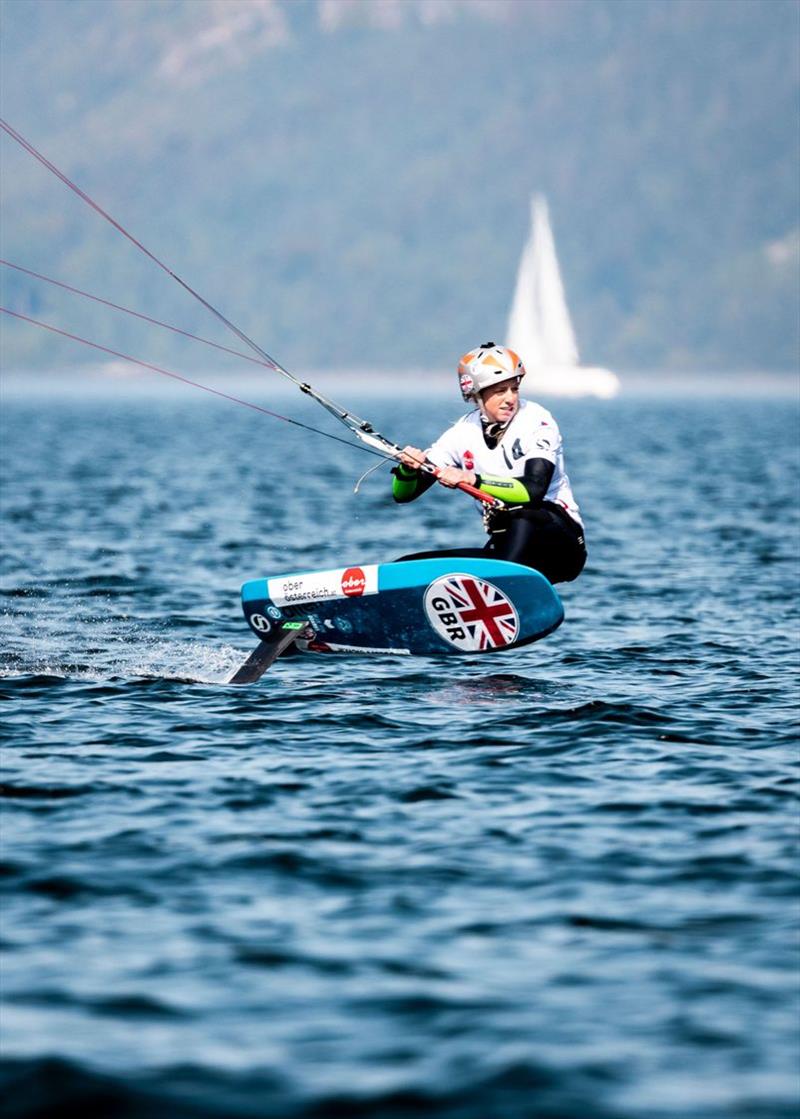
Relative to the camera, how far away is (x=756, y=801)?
9.31 meters

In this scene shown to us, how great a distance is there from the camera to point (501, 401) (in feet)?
42.4

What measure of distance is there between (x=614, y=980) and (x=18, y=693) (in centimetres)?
678

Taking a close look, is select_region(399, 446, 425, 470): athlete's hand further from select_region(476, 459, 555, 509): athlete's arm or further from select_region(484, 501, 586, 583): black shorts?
select_region(484, 501, 586, 583): black shorts

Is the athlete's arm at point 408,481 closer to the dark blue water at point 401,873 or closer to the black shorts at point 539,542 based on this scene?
the black shorts at point 539,542

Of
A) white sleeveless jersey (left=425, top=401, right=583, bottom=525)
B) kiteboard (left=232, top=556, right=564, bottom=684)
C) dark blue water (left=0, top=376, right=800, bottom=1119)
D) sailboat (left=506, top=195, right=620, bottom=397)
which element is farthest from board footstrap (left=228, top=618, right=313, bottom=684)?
sailboat (left=506, top=195, right=620, bottom=397)

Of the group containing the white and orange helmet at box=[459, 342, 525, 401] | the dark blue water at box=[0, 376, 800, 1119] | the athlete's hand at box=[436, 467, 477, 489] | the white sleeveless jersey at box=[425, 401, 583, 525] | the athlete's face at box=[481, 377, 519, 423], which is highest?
the white and orange helmet at box=[459, 342, 525, 401]

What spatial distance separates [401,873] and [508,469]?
217 inches

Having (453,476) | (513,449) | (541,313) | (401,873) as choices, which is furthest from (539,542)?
(541,313)

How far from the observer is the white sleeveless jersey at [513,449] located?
1299 centimetres

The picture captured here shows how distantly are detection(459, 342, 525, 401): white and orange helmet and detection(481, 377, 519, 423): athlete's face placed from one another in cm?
6

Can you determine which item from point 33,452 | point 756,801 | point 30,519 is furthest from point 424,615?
point 33,452

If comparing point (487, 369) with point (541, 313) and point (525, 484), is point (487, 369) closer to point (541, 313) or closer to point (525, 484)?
point (525, 484)

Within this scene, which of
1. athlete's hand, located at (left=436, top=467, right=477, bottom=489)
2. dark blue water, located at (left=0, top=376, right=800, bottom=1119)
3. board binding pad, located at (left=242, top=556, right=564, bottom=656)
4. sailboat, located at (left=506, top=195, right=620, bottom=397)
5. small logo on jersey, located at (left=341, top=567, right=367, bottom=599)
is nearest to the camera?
dark blue water, located at (left=0, top=376, right=800, bottom=1119)

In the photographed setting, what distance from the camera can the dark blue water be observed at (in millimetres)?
6012
